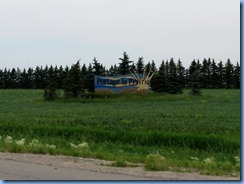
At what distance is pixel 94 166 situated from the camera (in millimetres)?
9188

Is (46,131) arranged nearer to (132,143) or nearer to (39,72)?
(132,143)

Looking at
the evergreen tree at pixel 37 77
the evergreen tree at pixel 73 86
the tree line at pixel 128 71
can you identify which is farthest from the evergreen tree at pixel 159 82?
the evergreen tree at pixel 37 77

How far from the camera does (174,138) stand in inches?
576

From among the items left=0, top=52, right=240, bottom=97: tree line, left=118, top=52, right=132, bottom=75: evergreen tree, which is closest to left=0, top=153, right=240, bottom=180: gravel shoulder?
left=0, top=52, right=240, bottom=97: tree line

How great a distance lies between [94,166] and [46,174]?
1.36m

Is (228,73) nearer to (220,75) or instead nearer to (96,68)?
(220,75)

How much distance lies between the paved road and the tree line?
41.1m

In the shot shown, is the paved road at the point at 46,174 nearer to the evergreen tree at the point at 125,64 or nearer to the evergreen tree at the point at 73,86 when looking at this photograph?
the evergreen tree at the point at 73,86

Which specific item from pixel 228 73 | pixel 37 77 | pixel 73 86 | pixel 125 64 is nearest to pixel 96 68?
pixel 125 64

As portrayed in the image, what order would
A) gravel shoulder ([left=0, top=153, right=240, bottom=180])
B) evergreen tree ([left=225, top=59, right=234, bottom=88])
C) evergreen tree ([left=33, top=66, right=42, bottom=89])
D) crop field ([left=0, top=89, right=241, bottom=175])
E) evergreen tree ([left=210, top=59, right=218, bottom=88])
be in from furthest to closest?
evergreen tree ([left=33, top=66, right=42, bottom=89])
evergreen tree ([left=210, top=59, right=218, bottom=88])
evergreen tree ([left=225, top=59, right=234, bottom=88])
crop field ([left=0, top=89, right=241, bottom=175])
gravel shoulder ([left=0, top=153, right=240, bottom=180])

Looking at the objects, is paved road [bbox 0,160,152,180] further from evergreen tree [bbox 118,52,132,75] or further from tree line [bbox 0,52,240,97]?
evergreen tree [bbox 118,52,132,75]

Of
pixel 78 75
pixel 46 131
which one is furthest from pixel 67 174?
pixel 78 75

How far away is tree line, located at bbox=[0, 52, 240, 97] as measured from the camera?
5371 cm

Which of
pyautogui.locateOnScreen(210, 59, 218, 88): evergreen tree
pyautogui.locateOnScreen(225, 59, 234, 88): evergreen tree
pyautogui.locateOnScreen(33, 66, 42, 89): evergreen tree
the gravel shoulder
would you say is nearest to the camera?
the gravel shoulder
